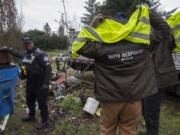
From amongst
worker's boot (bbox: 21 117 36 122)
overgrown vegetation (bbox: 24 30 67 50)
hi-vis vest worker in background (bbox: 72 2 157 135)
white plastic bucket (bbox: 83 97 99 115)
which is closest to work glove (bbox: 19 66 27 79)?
worker's boot (bbox: 21 117 36 122)

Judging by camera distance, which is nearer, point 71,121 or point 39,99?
point 39,99

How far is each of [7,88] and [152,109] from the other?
8.86ft

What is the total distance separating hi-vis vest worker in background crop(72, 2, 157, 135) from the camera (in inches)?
117

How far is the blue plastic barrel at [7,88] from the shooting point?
5062 mm

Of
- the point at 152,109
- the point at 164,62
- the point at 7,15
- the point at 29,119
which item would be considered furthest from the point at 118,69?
the point at 7,15

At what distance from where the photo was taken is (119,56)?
2967 millimetres

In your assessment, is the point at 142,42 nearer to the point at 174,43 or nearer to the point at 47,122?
the point at 174,43

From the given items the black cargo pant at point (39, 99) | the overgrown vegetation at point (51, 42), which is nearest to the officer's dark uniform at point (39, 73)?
the black cargo pant at point (39, 99)

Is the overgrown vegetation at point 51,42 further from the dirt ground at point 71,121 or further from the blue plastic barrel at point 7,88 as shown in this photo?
the blue plastic barrel at point 7,88

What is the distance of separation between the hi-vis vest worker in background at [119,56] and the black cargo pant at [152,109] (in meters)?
0.90

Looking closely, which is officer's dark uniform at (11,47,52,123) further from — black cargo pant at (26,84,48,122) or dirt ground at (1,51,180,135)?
dirt ground at (1,51,180,135)

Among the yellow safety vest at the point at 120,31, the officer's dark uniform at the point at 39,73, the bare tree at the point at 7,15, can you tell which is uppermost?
the bare tree at the point at 7,15

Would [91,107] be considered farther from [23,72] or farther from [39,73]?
[23,72]

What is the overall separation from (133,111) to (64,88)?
5.28 meters
